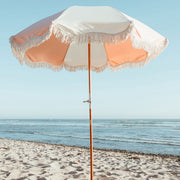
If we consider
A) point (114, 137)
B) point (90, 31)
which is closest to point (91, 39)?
point (90, 31)

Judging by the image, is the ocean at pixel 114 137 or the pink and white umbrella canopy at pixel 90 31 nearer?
the pink and white umbrella canopy at pixel 90 31

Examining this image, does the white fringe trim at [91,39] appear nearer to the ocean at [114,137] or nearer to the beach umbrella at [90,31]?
the beach umbrella at [90,31]

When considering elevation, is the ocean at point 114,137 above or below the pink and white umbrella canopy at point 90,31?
below

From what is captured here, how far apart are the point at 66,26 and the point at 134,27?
2.55 feet

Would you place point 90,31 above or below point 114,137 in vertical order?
above

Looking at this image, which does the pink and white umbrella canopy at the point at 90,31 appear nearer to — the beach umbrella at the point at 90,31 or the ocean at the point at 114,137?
the beach umbrella at the point at 90,31

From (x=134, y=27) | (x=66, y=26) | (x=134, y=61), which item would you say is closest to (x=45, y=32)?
(x=66, y=26)

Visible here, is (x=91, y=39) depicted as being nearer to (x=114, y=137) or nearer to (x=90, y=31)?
(x=90, y=31)

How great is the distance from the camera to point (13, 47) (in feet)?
9.00

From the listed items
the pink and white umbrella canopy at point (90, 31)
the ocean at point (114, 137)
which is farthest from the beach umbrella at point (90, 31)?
the ocean at point (114, 137)

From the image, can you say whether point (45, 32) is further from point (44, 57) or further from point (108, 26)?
point (44, 57)

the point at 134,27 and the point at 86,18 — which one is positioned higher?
the point at 86,18

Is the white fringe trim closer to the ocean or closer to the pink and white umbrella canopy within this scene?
the pink and white umbrella canopy

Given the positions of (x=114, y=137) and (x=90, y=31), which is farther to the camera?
(x=114, y=137)
